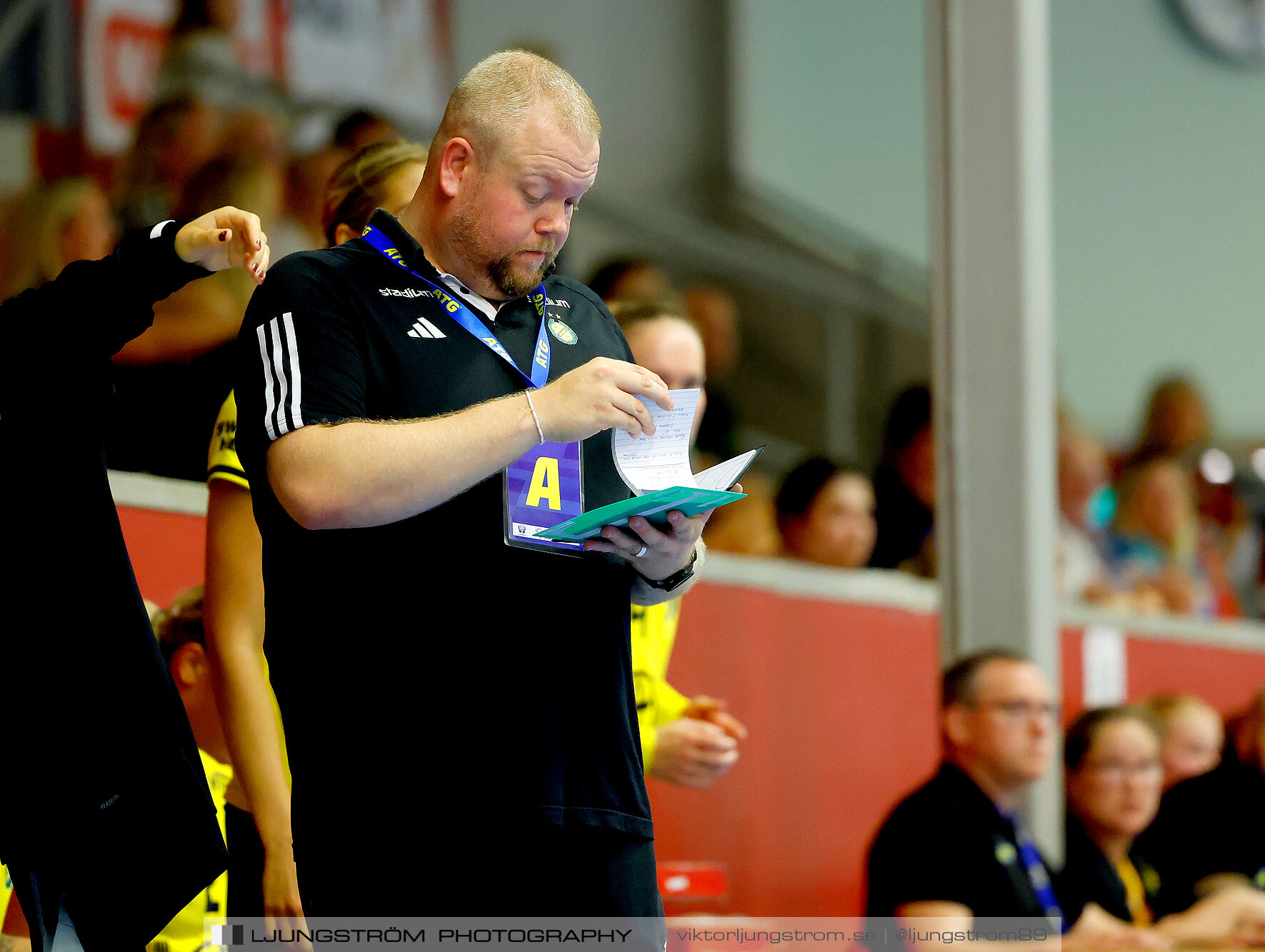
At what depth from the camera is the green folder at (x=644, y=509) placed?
1.76m

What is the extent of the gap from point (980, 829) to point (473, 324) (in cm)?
Result: 218

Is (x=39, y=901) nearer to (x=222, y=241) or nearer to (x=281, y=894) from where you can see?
(x=281, y=894)

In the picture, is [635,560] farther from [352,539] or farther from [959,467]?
[959,467]

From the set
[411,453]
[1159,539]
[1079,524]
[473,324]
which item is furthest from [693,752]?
[1159,539]

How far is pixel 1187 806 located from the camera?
4.91 metres

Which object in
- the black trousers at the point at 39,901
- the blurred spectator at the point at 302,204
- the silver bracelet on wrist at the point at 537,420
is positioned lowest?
the black trousers at the point at 39,901

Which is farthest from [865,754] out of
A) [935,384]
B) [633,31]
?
[633,31]

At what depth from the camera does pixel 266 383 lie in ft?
5.86

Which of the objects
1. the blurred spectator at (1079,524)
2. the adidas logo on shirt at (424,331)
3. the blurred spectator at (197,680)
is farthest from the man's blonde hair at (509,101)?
the blurred spectator at (1079,524)

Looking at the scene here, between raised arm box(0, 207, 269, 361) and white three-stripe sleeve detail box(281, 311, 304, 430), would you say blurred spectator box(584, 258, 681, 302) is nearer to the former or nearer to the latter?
raised arm box(0, 207, 269, 361)

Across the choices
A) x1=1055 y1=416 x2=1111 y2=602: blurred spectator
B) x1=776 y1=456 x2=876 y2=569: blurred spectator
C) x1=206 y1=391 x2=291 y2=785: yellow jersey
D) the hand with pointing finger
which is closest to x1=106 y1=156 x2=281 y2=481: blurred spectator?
x1=206 y1=391 x2=291 y2=785: yellow jersey

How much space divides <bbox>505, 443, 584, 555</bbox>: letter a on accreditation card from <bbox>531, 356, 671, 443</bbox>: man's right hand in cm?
10

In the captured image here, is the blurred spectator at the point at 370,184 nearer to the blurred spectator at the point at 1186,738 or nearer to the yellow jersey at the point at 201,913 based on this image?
the yellow jersey at the point at 201,913

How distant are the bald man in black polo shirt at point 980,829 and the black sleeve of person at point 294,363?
2.13 metres
